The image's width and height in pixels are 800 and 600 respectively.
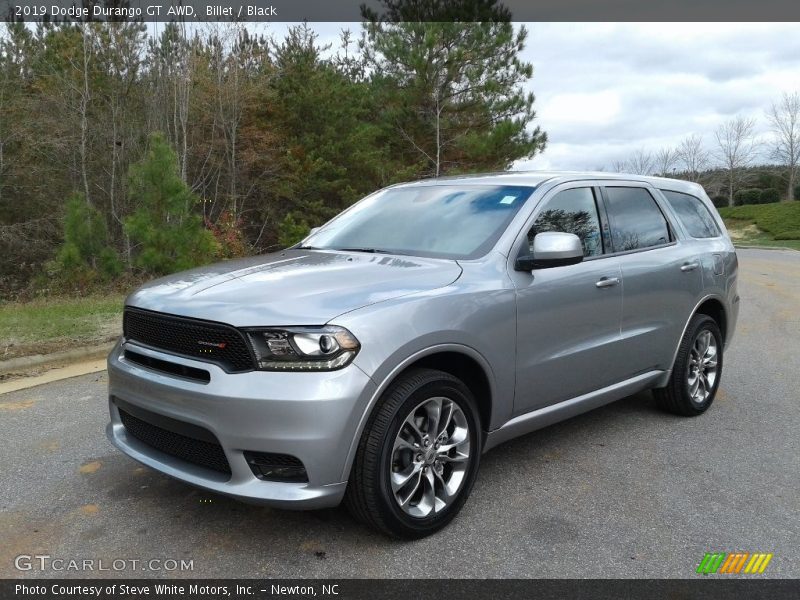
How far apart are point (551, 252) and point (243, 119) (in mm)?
22203

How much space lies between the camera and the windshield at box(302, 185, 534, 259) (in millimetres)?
3801

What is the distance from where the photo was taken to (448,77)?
81.6 ft

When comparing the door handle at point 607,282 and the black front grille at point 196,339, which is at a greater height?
the door handle at point 607,282

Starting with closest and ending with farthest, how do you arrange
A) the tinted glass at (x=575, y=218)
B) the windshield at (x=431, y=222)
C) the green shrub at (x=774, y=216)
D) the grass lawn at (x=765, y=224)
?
the windshield at (x=431, y=222) < the tinted glass at (x=575, y=218) < the grass lawn at (x=765, y=224) < the green shrub at (x=774, y=216)

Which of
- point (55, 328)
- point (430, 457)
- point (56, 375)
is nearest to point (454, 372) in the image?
point (430, 457)

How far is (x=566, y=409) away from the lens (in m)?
3.99

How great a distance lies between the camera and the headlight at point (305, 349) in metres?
2.79

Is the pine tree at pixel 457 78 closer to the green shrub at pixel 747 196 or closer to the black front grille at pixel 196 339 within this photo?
the black front grille at pixel 196 339

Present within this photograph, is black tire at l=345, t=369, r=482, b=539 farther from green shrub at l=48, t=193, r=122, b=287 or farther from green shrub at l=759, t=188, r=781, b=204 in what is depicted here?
green shrub at l=759, t=188, r=781, b=204

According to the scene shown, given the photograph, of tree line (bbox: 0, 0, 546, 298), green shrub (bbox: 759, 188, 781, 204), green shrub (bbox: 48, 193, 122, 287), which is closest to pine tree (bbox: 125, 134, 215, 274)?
green shrub (bbox: 48, 193, 122, 287)

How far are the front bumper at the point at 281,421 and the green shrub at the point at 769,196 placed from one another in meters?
56.1

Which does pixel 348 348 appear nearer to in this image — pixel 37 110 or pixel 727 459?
pixel 727 459

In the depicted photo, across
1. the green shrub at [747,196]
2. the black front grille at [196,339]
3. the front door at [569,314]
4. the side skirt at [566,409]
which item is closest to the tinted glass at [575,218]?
the front door at [569,314]

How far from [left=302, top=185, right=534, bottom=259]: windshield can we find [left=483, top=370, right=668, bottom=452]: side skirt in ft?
3.16
